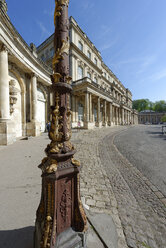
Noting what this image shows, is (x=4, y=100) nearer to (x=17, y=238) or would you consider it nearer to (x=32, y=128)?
(x=32, y=128)

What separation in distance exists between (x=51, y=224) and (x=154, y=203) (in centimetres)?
248

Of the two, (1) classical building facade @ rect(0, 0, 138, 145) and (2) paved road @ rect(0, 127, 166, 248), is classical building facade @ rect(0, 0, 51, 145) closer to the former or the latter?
(1) classical building facade @ rect(0, 0, 138, 145)

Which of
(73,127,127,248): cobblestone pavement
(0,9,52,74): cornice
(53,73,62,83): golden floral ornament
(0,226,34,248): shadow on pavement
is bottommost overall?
(73,127,127,248): cobblestone pavement

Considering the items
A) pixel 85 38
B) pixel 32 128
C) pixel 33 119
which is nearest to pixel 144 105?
pixel 85 38

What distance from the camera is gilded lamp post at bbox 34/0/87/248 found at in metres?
1.17

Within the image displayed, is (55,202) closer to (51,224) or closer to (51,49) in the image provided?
(51,224)

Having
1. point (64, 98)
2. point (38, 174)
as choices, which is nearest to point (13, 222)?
point (38, 174)

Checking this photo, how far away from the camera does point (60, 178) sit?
125cm

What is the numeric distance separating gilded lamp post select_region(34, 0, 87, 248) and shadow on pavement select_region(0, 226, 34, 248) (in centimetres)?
25

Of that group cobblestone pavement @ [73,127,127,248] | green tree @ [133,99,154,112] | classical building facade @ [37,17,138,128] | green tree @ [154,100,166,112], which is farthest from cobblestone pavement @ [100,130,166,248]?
green tree @ [154,100,166,112]

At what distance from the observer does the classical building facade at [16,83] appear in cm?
752

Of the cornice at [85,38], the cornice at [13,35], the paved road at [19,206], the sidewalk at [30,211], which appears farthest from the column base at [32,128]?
the cornice at [85,38]

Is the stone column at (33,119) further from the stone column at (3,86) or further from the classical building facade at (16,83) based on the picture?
the stone column at (3,86)

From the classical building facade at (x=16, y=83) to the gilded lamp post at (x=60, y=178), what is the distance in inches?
301
